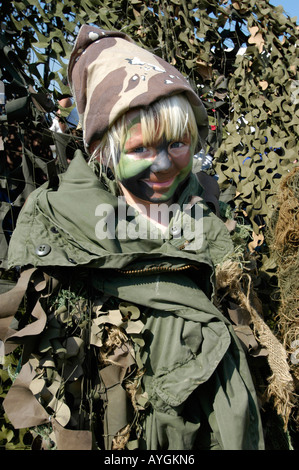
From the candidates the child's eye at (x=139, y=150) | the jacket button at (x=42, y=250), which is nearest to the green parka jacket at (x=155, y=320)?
the jacket button at (x=42, y=250)

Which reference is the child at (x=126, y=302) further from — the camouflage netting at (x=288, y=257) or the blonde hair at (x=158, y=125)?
the camouflage netting at (x=288, y=257)

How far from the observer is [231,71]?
1.67m

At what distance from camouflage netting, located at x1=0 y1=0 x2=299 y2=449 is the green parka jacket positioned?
0.58 feet

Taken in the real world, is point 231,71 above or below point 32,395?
above

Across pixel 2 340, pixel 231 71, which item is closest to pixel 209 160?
pixel 231 71

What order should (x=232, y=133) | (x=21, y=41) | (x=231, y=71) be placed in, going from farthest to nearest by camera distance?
(x=231, y=71)
(x=232, y=133)
(x=21, y=41)

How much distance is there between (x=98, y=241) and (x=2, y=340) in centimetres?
31

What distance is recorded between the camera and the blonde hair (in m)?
1.04

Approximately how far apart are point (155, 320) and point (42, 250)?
31cm

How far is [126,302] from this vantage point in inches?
40.4

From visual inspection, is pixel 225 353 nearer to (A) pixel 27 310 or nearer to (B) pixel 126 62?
(A) pixel 27 310

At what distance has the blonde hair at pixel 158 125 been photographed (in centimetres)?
104

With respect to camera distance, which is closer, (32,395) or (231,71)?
(32,395)

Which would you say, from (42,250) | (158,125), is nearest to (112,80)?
(158,125)
